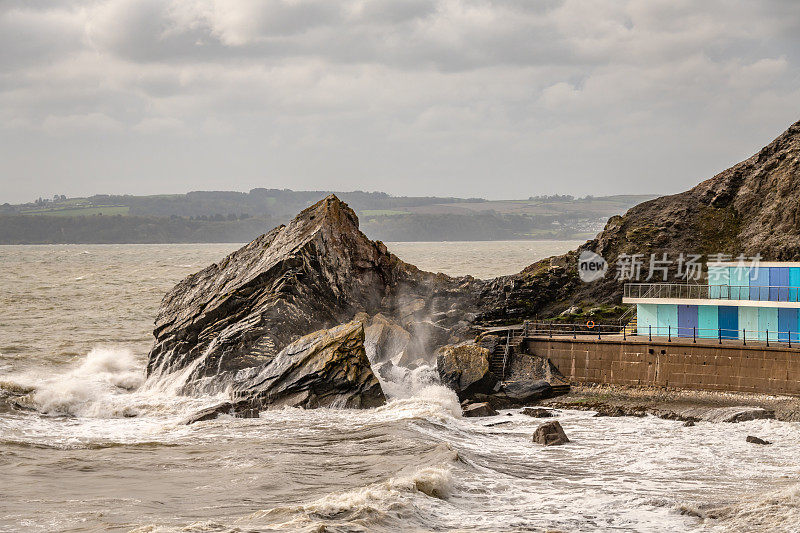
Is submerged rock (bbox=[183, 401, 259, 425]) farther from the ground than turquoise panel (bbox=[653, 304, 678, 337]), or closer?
closer

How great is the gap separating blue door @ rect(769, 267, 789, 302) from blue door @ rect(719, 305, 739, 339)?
1651 millimetres

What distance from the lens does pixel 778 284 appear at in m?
33.9

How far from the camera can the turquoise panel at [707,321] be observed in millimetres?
35344

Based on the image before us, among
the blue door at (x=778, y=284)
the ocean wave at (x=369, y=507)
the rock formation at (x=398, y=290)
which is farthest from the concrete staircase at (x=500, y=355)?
the ocean wave at (x=369, y=507)

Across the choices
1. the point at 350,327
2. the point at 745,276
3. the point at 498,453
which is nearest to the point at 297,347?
the point at 350,327

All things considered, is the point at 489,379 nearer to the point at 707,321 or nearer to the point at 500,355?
the point at 500,355

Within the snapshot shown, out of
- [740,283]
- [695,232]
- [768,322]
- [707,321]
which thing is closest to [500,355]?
[707,321]

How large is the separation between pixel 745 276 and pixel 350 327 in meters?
16.8

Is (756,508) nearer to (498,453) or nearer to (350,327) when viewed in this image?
(498,453)

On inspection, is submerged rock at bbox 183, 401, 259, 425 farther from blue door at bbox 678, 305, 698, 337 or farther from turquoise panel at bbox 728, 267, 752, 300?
turquoise panel at bbox 728, 267, 752, 300

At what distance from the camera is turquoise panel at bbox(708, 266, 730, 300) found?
115ft

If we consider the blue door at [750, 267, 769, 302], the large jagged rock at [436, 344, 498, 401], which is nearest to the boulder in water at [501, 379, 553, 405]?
the large jagged rock at [436, 344, 498, 401]

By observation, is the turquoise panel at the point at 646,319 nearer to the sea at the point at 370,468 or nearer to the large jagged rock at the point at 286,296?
the sea at the point at 370,468

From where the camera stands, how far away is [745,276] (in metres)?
34.8
